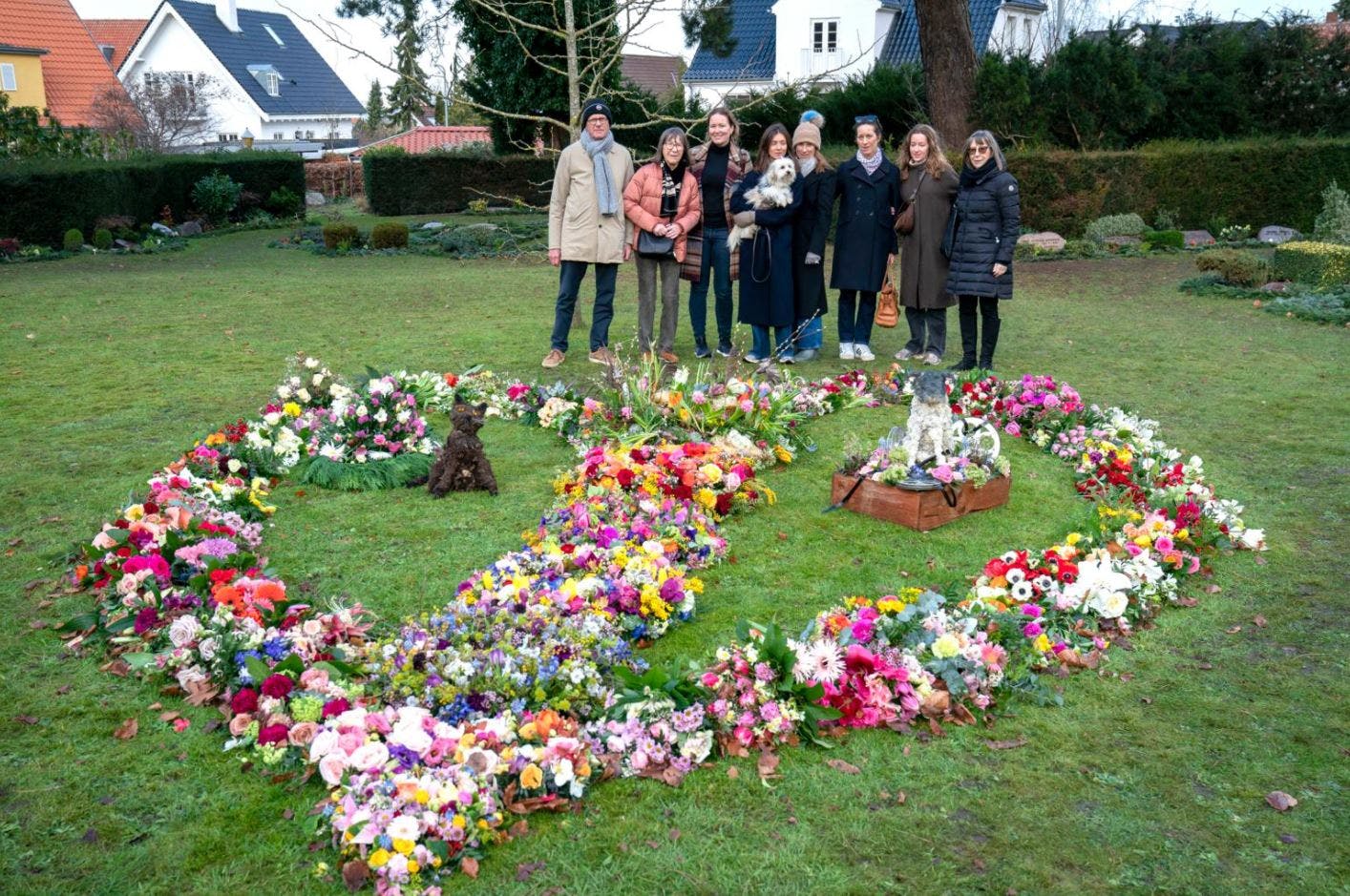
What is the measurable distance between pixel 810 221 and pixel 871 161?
65cm

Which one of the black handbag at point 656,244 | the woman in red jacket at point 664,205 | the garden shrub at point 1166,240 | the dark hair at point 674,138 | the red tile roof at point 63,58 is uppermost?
the red tile roof at point 63,58

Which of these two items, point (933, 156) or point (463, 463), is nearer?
point (463, 463)

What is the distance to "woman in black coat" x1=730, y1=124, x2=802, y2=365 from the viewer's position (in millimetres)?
8445

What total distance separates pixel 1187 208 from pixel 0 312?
54.7 ft

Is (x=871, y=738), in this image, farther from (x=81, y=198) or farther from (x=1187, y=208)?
(x=81, y=198)

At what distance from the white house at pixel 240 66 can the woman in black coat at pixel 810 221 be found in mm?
40844

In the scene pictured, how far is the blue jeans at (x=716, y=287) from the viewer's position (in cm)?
878

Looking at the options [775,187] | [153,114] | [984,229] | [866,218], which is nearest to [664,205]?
[775,187]

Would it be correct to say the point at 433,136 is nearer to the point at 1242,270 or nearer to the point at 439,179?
the point at 439,179

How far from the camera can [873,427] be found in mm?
7195

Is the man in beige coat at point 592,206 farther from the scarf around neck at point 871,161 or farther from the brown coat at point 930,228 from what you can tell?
the brown coat at point 930,228

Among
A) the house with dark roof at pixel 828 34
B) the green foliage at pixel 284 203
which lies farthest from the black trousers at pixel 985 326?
the house with dark roof at pixel 828 34

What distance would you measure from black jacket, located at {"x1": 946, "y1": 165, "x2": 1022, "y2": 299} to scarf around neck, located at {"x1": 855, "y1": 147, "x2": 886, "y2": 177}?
0.68m

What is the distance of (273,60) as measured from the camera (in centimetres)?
5059
